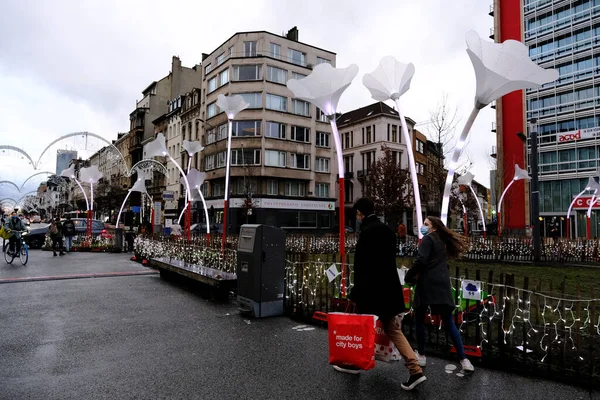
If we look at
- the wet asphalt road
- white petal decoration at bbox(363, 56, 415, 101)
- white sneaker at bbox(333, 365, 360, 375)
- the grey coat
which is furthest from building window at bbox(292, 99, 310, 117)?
white sneaker at bbox(333, 365, 360, 375)

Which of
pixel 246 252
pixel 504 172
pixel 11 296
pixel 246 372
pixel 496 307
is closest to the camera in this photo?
pixel 246 372

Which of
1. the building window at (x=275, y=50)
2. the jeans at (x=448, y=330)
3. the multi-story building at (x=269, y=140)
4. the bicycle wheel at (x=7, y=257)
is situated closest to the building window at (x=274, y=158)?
the multi-story building at (x=269, y=140)

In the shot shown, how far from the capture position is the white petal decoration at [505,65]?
6.61 metres

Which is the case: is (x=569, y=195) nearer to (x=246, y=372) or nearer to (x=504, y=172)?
(x=504, y=172)

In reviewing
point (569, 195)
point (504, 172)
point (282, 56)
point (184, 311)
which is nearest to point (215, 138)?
point (282, 56)

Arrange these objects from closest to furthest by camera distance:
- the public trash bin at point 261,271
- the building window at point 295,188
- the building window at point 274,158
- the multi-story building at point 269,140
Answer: the public trash bin at point 261,271 < the multi-story building at point 269,140 < the building window at point 274,158 < the building window at point 295,188

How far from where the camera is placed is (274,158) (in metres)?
44.7

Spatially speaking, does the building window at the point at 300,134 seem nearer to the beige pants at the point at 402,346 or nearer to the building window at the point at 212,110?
the building window at the point at 212,110

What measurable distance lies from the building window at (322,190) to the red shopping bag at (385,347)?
43297 mm

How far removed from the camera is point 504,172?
136 feet

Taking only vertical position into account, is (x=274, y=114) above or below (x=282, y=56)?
below

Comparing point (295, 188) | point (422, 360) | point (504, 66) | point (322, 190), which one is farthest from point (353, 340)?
point (322, 190)

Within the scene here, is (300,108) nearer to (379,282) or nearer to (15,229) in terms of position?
(15,229)

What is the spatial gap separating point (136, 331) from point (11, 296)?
454 centimetres
